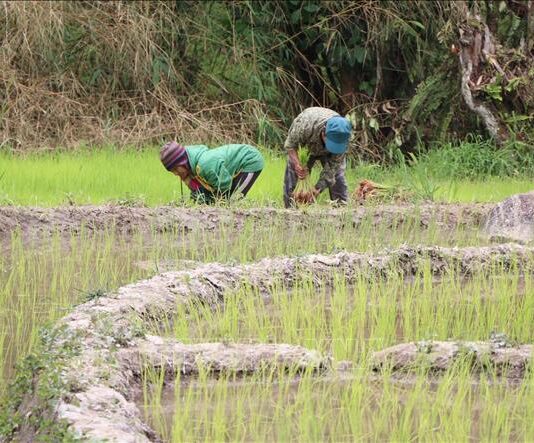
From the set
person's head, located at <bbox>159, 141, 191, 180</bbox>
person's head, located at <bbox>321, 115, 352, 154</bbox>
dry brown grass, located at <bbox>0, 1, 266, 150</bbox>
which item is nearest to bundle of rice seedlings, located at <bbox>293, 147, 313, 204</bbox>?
person's head, located at <bbox>321, 115, 352, 154</bbox>

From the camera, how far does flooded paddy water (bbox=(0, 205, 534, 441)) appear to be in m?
3.47

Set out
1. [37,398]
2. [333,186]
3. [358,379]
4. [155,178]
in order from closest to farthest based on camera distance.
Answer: [37,398] → [358,379] → [333,186] → [155,178]

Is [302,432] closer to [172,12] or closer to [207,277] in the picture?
[207,277]

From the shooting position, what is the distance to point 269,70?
37.7 ft

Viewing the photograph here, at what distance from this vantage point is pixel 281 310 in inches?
196

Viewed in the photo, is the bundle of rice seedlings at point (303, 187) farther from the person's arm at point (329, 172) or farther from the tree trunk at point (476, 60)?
the tree trunk at point (476, 60)

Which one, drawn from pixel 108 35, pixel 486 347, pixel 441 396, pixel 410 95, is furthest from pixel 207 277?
pixel 410 95

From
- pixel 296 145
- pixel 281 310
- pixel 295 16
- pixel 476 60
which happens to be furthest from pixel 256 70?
pixel 281 310

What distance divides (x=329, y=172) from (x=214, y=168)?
30.4 inches

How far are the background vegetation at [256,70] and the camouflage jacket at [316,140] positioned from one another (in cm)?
292

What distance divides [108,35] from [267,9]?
1.54 m

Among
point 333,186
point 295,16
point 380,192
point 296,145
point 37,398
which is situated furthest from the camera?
point 295,16

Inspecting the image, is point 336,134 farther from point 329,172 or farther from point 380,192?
point 380,192

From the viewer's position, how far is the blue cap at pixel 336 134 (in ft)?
24.0
